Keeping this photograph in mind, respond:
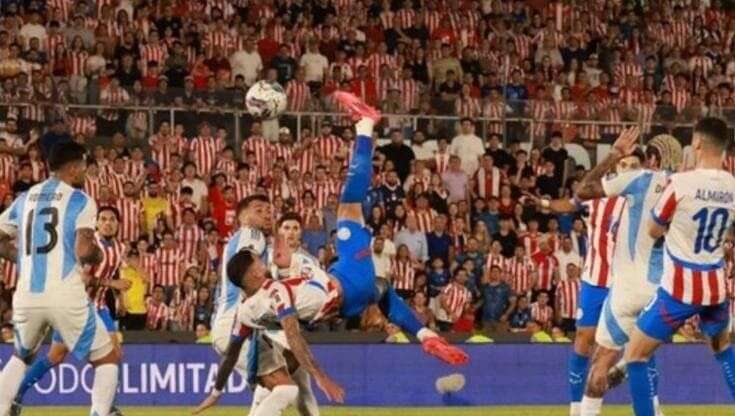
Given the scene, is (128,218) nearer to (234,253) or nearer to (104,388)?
(234,253)

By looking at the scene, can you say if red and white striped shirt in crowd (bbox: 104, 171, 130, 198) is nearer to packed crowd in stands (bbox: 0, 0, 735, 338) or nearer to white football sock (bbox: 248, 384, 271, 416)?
packed crowd in stands (bbox: 0, 0, 735, 338)

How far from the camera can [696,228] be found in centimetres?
1388

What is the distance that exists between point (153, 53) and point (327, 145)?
10.9 feet

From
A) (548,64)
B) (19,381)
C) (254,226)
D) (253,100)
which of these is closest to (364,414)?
(253,100)

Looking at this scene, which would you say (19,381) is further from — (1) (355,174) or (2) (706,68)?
(2) (706,68)

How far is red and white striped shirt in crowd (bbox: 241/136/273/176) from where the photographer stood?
28109 millimetres

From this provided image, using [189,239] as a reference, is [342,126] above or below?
above

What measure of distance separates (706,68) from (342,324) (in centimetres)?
1173

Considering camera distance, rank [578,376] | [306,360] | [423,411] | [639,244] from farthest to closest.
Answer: [423,411] → [578,376] → [639,244] → [306,360]

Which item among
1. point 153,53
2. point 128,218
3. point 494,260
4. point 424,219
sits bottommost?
point 494,260

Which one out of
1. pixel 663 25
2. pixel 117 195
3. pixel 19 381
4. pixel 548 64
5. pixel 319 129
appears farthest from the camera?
pixel 663 25

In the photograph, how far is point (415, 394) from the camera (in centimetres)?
2320

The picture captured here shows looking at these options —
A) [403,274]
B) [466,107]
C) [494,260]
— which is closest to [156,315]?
[403,274]

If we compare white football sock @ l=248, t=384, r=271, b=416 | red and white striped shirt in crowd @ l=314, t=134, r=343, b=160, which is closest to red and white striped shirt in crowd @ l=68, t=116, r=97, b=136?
red and white striped shirt in crowd @ l=314, t=134, r=343, b=160
